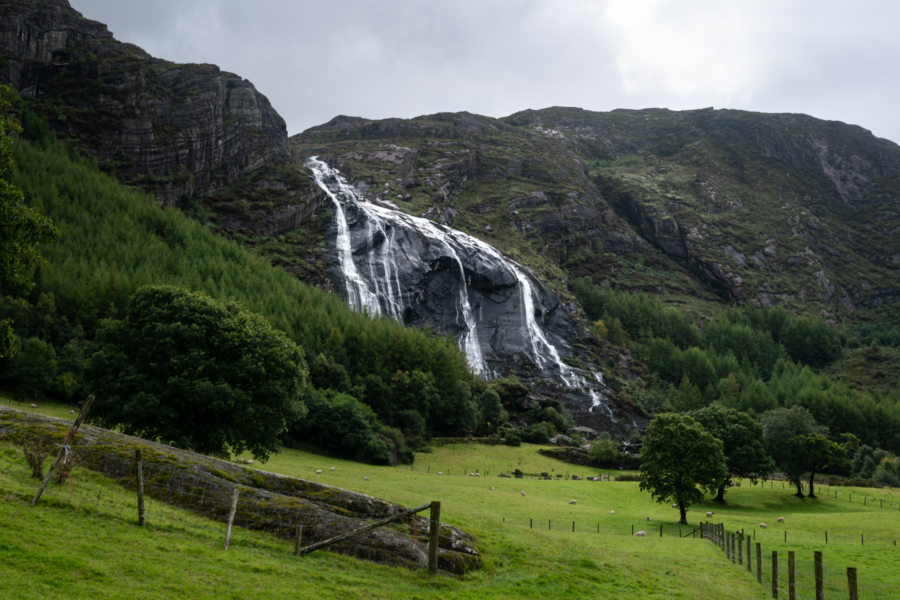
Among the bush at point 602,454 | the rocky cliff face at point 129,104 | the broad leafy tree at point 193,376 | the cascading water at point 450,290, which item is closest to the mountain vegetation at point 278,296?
the rocky cliff face at point 129,104

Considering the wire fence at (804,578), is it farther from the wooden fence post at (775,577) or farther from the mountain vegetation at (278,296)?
the mountain vegetation at (278,296)

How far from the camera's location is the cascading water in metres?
126

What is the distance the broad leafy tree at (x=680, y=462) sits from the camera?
48.6 meters

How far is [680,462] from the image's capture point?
162 ft

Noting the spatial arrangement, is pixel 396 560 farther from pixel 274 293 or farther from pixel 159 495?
pixel 274 293

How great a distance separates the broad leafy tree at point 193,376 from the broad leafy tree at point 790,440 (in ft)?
202

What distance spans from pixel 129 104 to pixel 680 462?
152m

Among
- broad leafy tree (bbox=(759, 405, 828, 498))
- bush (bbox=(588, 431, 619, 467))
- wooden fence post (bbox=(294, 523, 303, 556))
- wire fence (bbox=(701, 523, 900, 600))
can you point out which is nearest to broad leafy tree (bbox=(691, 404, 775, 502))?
broad leafy tree (bbox=(759, 405, 828, 498))

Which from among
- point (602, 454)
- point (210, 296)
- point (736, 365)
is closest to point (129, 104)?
point (210, 296)

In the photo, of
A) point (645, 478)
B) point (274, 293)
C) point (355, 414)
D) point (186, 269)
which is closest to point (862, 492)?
point (645, 478)

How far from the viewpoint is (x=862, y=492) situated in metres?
69.9

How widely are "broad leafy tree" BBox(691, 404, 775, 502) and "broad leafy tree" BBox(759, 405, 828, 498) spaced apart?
7.57 feet

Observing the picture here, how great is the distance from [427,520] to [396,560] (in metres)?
2.56

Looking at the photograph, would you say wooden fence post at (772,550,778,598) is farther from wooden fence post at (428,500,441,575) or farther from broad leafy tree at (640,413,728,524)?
broad leafy tree at (640,413,728,524)
